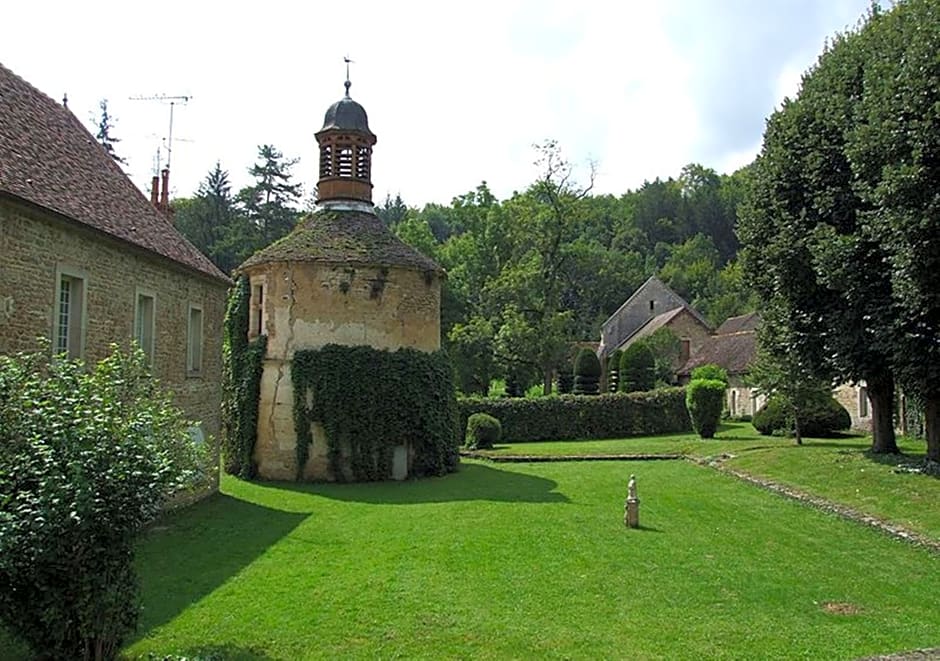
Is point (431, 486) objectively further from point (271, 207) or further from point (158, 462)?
point (271, 207)

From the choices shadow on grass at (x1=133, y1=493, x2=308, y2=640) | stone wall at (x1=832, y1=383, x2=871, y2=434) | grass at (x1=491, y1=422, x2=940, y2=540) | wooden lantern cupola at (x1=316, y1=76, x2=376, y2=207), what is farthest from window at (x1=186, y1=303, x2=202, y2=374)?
stone wall at (x1=832, y1=383, x2=871, y2=434)

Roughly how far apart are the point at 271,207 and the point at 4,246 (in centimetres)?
5423

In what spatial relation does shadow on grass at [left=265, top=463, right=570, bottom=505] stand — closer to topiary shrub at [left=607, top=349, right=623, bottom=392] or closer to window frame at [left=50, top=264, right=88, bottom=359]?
window frame at [left=50, top=264, right=88, bottom=359]

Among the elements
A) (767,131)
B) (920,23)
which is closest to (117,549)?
(920,23)

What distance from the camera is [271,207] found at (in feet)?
213

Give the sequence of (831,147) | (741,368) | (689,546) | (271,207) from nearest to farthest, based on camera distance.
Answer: (689,546) < (831,147) < (741,368) < (271,207)

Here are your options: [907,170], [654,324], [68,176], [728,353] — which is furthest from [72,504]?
[654,324]

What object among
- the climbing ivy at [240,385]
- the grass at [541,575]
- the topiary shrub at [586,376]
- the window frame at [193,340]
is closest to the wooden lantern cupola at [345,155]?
the climbing ivy at [240,385]

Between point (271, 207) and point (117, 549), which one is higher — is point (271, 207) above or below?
above

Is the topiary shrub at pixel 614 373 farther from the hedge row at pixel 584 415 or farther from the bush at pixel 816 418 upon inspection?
the bush at pixel 816 418

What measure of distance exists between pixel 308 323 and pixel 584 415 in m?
19.1

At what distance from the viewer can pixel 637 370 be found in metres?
47.9

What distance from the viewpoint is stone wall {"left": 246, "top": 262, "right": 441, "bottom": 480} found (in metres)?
25.9

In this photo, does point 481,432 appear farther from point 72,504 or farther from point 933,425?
point 72,504
